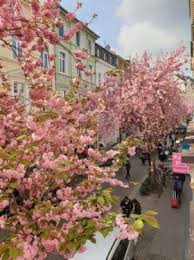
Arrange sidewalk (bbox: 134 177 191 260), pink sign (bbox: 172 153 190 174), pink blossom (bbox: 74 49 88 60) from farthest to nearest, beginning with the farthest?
pink sign (bbox: 172 153 190 174)
sidewalk (bbox: 134 177 191 260)
pink blossom (bbox: 74 49 88 60)

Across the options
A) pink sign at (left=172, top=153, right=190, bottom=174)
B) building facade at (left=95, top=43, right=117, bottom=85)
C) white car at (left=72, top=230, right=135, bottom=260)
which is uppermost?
building facade at (left=95, top=43, right=117, bottom=85)

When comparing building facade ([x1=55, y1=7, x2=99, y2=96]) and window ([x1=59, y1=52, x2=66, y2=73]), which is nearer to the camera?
building facade ([x1=55, y1=7, x2=99, y2=96])

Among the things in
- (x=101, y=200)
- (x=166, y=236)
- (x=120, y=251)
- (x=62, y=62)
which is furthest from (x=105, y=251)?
(x=62, y=62)

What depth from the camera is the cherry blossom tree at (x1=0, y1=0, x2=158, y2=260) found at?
4023mm

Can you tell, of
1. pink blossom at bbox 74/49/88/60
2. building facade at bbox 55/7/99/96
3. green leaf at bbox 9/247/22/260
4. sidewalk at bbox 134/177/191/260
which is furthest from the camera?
building facade at bbox 55/7/99/96

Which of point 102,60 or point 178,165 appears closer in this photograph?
point 178,165

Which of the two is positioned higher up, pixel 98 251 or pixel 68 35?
pixel 68 35

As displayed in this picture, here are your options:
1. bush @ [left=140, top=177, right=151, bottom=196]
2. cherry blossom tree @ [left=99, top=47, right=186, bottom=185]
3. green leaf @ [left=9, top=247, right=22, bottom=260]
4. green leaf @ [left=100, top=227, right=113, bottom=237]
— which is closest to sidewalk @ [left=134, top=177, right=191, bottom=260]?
bush @ [left=140, top=177, right=151, bottom=196]

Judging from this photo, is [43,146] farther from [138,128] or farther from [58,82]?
[58,82]

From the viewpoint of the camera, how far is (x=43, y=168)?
5098 millimetres

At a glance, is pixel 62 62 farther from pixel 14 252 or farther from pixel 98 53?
pixel 14 252

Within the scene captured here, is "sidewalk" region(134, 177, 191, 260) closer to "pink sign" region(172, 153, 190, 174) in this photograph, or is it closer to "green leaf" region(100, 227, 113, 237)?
"pink sign" region(172, 153, 190, 174)

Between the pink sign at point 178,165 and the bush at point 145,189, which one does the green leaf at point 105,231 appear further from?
the bush at point 145,189

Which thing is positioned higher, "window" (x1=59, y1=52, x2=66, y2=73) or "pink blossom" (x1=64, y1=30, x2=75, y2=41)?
"window" (x1=59, y1=52, x2=66, y2=73)
